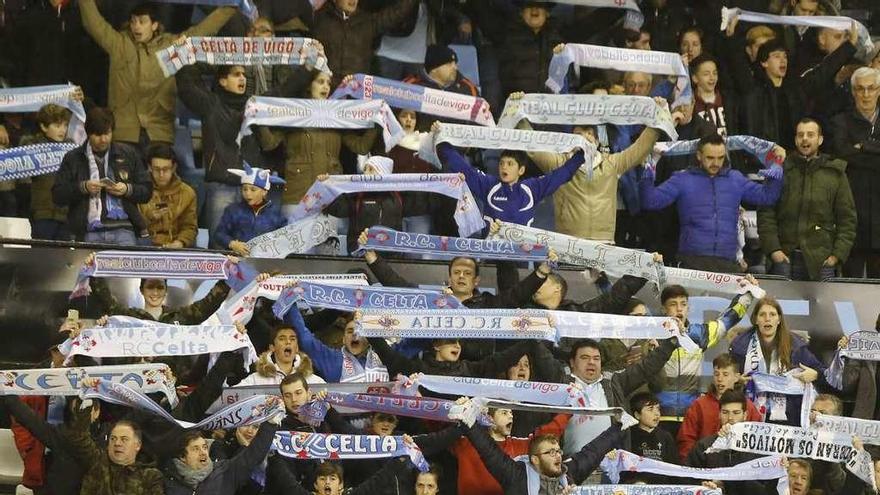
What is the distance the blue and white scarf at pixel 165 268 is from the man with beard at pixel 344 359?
28.5 inches

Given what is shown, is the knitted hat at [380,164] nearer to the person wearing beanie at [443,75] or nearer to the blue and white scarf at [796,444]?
the person wearing beanie at [443,75]

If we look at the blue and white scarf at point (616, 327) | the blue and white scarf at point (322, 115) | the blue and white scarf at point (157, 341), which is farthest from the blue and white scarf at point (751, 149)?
the blue and white scarf at point (157, 341)

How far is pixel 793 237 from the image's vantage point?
18172mm

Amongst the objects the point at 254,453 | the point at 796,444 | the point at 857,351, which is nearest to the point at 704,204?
the point at 857,351

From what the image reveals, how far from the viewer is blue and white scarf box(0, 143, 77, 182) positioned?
55.1ft

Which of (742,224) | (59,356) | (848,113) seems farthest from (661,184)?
(59,356)

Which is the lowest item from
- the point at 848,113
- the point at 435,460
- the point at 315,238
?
the point at 435,460

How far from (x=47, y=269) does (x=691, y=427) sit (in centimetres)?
497

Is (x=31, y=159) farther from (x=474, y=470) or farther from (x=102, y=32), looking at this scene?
(x=474, y=470)

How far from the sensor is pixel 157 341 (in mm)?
15008

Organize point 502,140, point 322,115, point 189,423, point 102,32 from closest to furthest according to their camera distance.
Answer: point 189,423 < point 502,140 < point 322,115 < point 102,32

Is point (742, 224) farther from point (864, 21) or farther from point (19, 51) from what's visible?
point (19, 51)

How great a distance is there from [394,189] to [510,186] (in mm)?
903

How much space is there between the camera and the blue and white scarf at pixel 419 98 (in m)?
17.7
